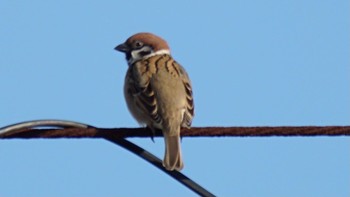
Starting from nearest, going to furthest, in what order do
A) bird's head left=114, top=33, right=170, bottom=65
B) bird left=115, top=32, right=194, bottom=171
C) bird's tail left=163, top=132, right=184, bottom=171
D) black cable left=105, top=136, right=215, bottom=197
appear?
black cable left=105, top=136, right=215, bottom=197 → bird's tail left=163, top=132, right=184, bottom=171 → bird left=115, top=32, right=194, bottom=171 → bird's head left=114, top=33, right=170, bottom=65

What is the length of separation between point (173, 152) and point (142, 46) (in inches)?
83.7

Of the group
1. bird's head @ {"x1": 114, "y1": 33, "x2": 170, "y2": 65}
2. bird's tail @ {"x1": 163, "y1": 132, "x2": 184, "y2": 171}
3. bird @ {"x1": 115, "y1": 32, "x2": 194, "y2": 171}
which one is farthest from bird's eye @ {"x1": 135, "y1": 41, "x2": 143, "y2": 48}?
bird's tail @ {"x1": 163, "y1": 132, "x2": 184, "y2": 171}

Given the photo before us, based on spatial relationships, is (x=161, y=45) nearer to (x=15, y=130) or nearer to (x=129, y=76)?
(x=129, y=76)

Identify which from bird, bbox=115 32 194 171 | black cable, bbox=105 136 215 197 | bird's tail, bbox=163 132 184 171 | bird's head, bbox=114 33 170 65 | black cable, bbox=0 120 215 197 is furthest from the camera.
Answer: bird's head, bbox=114 33 170 65

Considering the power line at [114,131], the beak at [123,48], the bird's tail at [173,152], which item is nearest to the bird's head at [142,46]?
the beak at [123,48]

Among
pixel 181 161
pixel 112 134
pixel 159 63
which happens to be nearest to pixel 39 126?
pixel 112 134

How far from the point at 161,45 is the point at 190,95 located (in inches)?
51.6

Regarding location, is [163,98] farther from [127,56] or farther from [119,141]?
[119,141]

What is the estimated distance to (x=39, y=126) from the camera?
4.83 metres

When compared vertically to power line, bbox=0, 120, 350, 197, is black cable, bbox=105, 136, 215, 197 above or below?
below

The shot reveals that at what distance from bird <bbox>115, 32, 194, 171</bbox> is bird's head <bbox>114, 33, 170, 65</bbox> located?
0.29 meters

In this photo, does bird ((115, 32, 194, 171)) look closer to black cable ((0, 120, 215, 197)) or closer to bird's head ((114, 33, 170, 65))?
bird's head ((114, 33, 170, 65))

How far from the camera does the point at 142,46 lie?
27.0 ft

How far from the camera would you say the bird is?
256 inches
